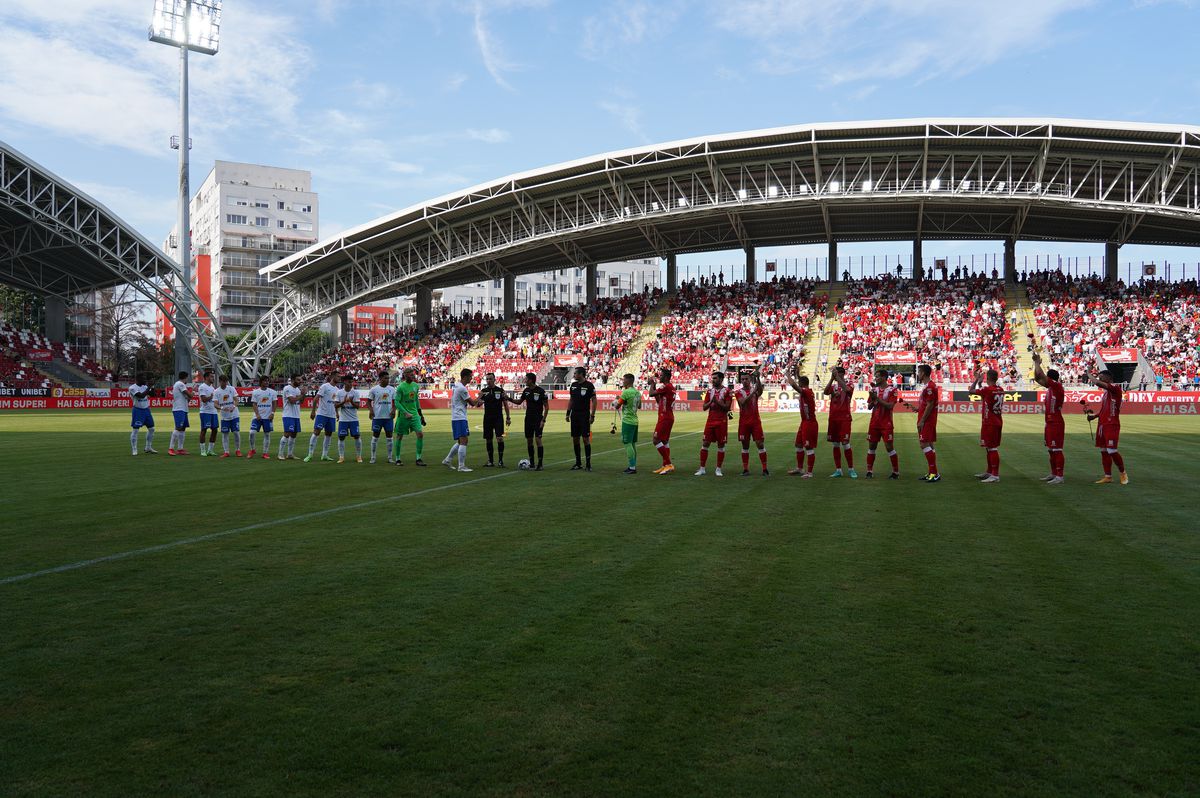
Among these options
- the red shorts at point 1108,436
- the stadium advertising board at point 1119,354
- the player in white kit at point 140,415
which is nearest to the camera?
the red shorts at point 1108,436

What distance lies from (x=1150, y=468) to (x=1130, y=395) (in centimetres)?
3168

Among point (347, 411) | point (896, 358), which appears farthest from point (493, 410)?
point (896, 358)

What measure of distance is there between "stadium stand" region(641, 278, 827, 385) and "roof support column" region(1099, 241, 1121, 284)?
19.0 metres

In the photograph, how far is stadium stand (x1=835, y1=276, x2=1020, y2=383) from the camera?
50.0 meters

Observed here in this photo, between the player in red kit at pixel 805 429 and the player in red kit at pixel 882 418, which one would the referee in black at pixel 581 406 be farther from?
the player in red kit at pixel 882 418

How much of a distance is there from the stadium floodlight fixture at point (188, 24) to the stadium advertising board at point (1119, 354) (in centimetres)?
5978

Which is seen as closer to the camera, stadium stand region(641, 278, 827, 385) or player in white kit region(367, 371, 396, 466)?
player in white kit region(367, 371, 396, 466)

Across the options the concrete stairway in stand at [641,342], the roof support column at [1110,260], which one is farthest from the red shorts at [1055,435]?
the roof support column at [1110,260]

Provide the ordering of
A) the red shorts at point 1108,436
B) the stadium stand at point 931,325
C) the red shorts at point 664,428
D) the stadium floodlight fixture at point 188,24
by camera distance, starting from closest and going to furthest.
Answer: the red shorts at point 1108,436 → the red shorts at point 664,428 → the stadium stand at point 931,325 → the stadium floodlight fixture at point 188,24

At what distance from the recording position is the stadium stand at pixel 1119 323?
47031mm

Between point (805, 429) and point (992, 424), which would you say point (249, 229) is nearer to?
point (805, 429)

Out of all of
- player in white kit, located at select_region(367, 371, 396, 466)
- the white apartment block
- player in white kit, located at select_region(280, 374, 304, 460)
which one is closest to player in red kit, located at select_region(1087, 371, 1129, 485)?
player in white kit, located at select_region(367, 371, 396, 466)

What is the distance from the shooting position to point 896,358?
2023 inches

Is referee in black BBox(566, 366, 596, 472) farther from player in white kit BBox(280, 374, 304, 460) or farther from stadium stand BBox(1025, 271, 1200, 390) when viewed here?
stadium stand BBox(1025, 271, 1200, 390)
